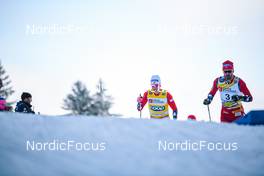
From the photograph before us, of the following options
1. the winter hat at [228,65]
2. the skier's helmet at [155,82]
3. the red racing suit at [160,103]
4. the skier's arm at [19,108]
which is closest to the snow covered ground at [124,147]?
the skier's arm at [19,108]

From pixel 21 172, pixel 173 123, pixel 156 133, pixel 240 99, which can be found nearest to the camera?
pixel 21 172

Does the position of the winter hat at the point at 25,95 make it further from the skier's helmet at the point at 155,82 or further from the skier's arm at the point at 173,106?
the skier's arm at the point at 173,106

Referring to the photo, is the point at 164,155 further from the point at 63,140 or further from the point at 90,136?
the point at 63,140

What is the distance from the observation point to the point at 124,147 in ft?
11.3

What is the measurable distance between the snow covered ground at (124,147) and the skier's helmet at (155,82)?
4715mm

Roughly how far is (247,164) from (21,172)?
225cm

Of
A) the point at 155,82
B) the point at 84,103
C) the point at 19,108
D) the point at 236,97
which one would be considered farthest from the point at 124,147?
the point at 84,103

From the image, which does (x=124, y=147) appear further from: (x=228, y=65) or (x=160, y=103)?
(x=228, y=65)

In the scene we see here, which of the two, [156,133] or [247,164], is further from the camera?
[156,133]

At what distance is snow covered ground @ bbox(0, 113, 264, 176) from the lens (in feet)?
9.80

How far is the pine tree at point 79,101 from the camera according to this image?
3719 cm

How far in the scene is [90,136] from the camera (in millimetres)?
3613

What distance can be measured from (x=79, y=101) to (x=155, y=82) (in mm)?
29682

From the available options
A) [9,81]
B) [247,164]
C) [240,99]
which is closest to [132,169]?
[247,164]
